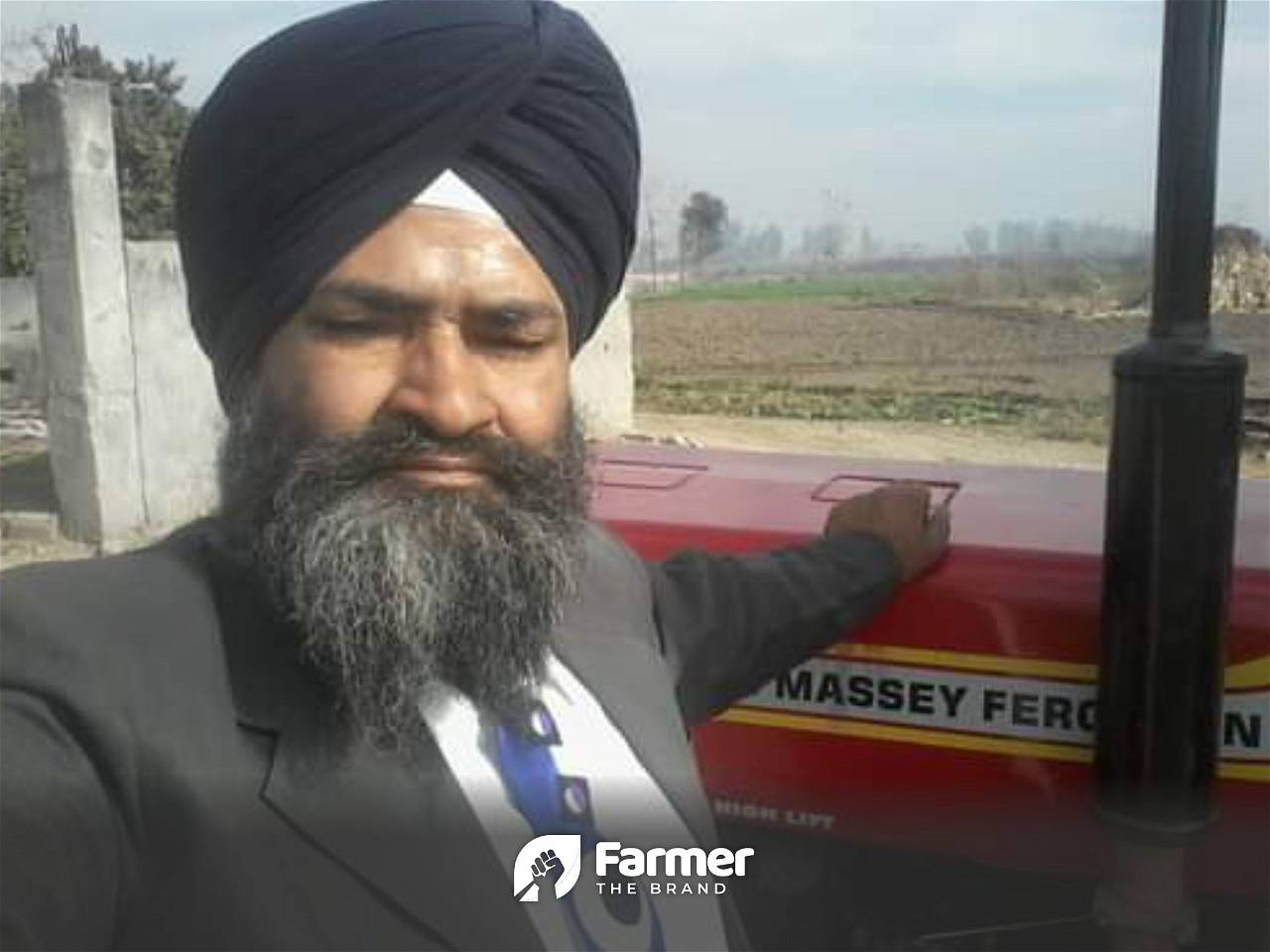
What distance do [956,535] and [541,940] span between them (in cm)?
93

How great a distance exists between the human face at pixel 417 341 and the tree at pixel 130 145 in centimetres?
1050

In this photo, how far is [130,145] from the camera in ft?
57.7

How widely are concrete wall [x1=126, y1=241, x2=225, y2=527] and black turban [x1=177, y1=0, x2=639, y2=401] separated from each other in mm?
6203

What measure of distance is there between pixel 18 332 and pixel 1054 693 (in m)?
10.6

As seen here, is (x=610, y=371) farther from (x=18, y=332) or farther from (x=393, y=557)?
(x=393, y=557)

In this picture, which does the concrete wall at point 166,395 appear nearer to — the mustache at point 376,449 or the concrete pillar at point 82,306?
the concrete pillar at point 82,306

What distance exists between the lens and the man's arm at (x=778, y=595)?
1.75m

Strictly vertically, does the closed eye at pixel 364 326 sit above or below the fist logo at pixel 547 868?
above

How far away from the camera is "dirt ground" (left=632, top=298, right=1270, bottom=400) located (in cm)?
1744

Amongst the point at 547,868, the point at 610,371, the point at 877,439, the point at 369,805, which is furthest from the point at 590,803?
the point at 877,439

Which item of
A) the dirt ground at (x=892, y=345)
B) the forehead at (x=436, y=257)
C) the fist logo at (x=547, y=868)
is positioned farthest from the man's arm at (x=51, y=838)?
the dirt ground at (x=892, y=345)

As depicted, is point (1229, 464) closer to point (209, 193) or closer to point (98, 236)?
point (209, 193)

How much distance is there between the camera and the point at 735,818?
207 centimetres

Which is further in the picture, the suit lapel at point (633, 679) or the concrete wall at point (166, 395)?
the concrete wall at point (166, 395)
